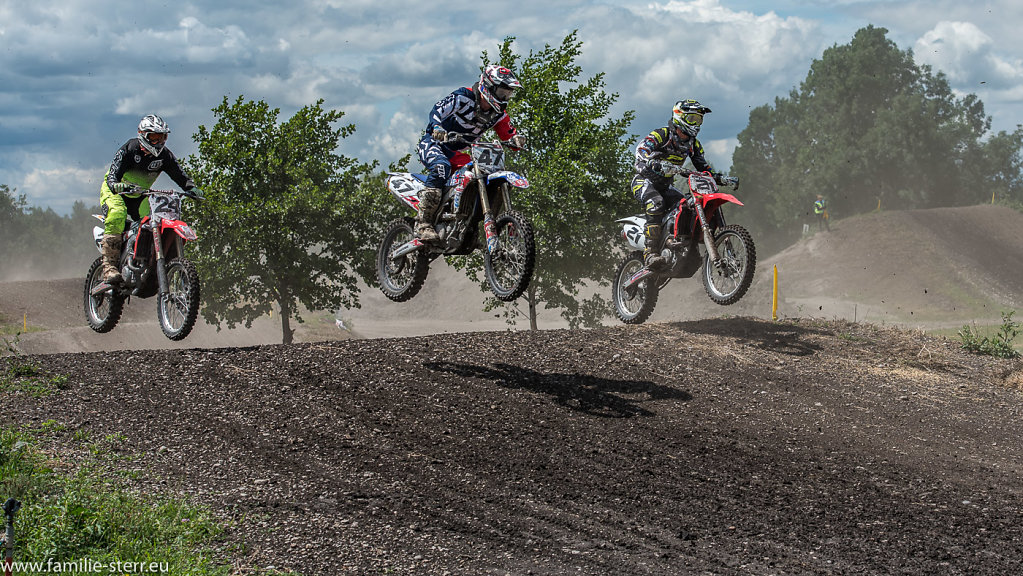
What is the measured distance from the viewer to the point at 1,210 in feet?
335

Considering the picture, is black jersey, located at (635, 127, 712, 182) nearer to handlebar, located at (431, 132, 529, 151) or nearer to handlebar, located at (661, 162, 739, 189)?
handlebar, located at (661, 162, 739, 189)

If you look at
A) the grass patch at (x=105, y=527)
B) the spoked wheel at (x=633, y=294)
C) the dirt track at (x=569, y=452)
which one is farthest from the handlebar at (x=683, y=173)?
the grass patch at (x=105, y=527)

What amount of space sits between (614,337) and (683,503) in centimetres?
716

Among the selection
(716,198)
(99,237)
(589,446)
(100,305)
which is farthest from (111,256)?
(716,198)

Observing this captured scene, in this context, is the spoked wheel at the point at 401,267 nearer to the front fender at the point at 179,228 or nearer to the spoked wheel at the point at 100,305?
the front fender at the point at 179,228


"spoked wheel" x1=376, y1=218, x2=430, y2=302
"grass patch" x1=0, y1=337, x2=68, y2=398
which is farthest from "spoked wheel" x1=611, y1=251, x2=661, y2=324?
"grass patch" x1=0, y1=337, x2=68, y2=398

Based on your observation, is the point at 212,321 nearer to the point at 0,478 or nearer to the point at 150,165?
the point at 150,165

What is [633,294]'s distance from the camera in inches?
622

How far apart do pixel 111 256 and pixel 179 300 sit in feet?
5.70

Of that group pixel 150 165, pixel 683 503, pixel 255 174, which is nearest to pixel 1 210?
pixel 255 174

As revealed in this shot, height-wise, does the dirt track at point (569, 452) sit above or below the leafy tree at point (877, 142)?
below

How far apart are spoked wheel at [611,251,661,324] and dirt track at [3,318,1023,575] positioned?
598 mm

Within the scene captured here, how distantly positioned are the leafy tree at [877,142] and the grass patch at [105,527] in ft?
254

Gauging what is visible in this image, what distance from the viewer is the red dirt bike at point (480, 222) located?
10.0m
